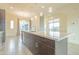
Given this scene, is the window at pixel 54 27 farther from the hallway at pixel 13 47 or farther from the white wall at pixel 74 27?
the hallway at pixel 13 47

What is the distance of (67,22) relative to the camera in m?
1.87

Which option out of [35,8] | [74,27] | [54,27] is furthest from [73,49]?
[35,8]

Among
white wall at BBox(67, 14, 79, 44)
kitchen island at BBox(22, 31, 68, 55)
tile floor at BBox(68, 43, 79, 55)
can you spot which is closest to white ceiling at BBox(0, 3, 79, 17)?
white wall at BBox(67, 14, 79, 44)

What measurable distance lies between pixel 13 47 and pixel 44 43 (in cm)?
45

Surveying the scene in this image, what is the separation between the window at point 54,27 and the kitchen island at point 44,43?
2.4 inches

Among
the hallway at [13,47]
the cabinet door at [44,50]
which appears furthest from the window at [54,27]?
the hallway at [13,47]

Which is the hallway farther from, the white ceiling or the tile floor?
the tile floor

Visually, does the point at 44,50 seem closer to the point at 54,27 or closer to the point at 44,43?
the point at 44,43

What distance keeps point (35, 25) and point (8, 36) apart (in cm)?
42

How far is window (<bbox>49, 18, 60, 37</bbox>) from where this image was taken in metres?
1.85

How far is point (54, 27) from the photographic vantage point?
6.21ft

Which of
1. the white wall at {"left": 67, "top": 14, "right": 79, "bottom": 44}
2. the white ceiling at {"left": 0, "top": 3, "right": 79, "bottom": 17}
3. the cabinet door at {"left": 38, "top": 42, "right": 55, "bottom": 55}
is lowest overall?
the cabinet door at {"left": 38, "top": 42, "right": 55, "bottom": 55}

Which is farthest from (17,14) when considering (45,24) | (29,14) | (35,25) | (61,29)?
(61,29)

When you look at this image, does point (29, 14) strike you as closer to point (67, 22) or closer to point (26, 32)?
point (26, 32)
